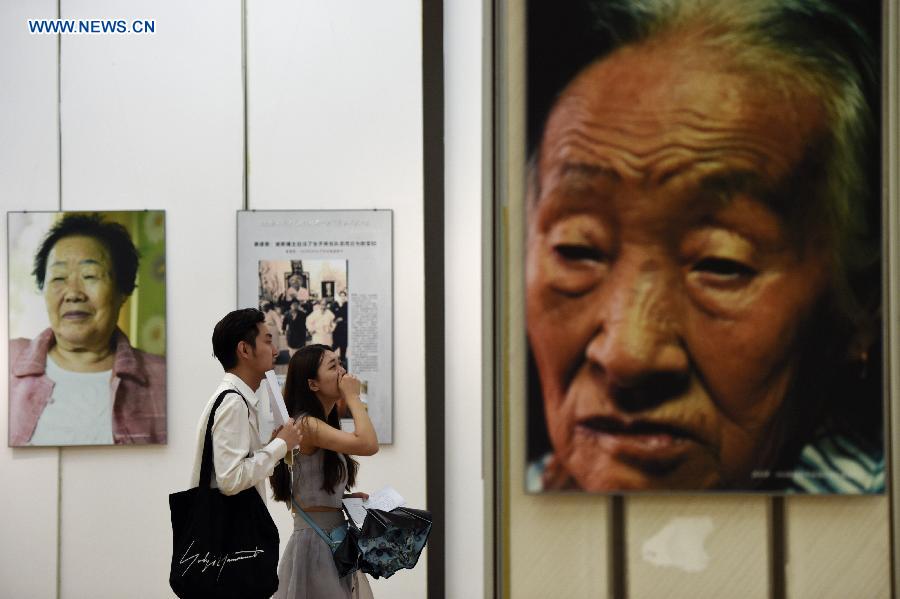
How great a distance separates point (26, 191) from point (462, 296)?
9.83 ft

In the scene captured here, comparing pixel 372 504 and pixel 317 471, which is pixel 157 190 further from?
pixel 372 504

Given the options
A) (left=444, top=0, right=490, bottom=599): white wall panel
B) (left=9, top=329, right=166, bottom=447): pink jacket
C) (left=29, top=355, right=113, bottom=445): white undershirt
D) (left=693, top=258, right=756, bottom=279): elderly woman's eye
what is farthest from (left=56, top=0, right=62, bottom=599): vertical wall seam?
(left=693, top=258, right=756, bottom=279): elderly woman's eye

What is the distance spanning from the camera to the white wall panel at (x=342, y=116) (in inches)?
234

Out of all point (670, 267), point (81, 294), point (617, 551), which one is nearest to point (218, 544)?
point (617, 551)

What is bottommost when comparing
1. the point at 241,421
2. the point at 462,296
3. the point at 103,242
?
the point at 241,421

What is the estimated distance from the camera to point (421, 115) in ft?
19.6

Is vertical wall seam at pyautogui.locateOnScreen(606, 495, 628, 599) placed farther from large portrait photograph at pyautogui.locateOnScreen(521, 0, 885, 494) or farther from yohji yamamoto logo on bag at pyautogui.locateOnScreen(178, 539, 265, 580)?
yohji yamamoto logo on bag at pyautogui.locateOnScreen(178, 539, 265, 580)

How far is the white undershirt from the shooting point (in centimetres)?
590

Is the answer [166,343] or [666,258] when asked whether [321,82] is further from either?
[666,258]

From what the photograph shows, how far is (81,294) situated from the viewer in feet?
19.4

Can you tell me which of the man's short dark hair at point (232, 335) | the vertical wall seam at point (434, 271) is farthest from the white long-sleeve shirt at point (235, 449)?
the vertical wall seam at point (434, 271)

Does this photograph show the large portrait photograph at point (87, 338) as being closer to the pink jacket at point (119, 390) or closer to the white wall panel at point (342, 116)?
the pink jacket at point (119, 390)

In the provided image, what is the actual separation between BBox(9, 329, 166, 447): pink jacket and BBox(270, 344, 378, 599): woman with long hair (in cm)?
240

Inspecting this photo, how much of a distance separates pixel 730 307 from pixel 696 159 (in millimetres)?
511
